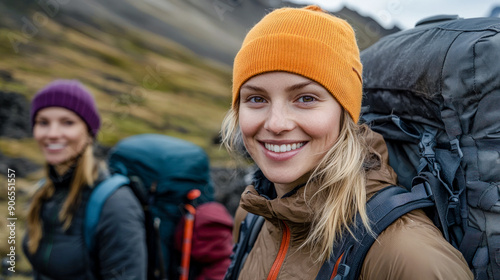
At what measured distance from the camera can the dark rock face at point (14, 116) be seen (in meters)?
11.7

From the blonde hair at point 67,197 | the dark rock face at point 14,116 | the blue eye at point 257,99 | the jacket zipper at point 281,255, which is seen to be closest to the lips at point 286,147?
the blue eye at point 257,99

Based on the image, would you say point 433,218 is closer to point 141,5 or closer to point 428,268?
point 428,268

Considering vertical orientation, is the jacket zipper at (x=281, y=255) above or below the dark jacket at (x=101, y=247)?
above

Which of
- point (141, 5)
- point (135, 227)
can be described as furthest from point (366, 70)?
point (141, 5)

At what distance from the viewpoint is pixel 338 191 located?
1837 mm

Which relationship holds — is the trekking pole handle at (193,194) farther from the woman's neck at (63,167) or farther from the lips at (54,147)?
the lips at (54,147)

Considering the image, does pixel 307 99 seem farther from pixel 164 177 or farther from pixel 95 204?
pixel 164 177

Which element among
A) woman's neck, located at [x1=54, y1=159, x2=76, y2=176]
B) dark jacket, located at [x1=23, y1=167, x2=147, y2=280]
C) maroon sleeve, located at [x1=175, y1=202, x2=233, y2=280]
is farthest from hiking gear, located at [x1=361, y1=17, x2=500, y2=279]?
woman's neck, located at [x1=54, y1=159, x2=76, y2=176]

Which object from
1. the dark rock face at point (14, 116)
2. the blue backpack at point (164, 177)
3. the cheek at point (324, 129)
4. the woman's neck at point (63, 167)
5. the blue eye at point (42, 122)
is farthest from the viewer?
the dark rock face at point (14, 116)

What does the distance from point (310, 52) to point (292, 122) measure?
0.39 meters

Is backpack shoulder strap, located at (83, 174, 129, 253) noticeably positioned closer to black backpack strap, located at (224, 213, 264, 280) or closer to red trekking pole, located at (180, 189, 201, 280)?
red trekking pole, located at (180, 189, 201, 280)

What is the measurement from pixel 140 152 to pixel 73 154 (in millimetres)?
846

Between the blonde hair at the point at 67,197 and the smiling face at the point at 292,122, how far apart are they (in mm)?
2113

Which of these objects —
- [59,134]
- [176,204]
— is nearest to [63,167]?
[59,134]
